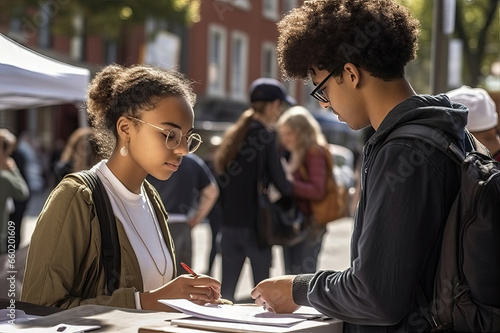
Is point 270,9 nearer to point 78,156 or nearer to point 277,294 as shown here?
point 78,156

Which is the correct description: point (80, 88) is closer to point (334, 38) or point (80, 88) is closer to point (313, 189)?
point (313, 189)

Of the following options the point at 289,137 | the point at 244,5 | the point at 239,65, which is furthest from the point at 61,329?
the point at 239,65

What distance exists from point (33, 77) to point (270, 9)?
3074 centimetres

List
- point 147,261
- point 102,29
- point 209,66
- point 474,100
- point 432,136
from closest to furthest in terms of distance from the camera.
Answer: point 432,136, point 147,261, point 474,100, point 102,29, point 209,66

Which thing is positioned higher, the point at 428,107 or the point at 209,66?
the point at 209,66

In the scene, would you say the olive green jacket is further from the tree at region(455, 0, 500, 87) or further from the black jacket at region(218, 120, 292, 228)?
the tree at region(455, 0, 500, 87)

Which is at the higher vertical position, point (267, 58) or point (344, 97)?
point (267, 58)

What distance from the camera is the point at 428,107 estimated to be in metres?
2.25

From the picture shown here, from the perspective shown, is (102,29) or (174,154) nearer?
(174,154)

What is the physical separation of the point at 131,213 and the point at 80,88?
3.53 m

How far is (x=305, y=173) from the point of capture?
24.3ft

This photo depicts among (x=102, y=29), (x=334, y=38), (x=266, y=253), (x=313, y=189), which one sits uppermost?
(x=102, y=29)

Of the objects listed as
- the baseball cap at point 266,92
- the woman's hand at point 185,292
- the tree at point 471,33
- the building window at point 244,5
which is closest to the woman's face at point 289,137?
the baseball cap at point 266,92

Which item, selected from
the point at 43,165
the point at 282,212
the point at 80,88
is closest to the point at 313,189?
the point at 282,212
